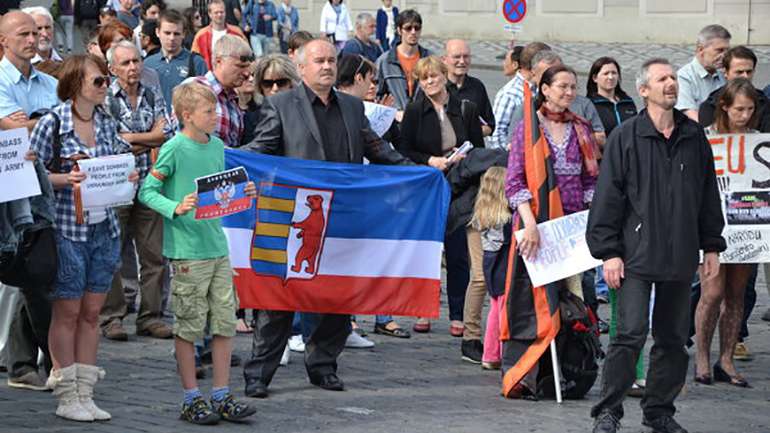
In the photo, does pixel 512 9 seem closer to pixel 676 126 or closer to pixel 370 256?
pixel 370 256

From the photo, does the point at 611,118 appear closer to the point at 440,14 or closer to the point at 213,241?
the point at 213,241

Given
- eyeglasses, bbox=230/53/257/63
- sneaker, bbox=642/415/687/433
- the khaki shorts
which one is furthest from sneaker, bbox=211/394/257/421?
eyeglasses, bbox=230/53/257/63

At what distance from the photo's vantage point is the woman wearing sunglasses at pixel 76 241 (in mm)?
8281

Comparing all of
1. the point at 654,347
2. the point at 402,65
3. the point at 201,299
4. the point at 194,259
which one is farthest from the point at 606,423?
the point at 402,65

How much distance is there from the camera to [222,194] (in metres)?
8.33

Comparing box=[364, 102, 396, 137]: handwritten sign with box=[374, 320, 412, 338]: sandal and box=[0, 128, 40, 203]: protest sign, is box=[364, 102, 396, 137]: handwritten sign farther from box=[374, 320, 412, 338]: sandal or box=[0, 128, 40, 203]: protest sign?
box=[0, 128, 40, 203]: protest sign

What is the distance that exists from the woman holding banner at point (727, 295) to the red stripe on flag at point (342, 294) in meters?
1.71

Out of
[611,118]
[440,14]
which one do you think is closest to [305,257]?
[611,118]

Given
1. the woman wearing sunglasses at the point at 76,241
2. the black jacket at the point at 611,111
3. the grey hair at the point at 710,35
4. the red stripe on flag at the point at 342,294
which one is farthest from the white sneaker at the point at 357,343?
the grey hair at the point at 710,35

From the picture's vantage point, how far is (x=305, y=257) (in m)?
9.42

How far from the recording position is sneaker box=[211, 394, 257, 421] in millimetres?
8383

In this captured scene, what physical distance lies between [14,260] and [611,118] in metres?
5.09

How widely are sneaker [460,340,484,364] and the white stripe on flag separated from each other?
966mm

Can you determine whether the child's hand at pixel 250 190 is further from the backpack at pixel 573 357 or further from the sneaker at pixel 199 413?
the backpack at pixel 573 357
